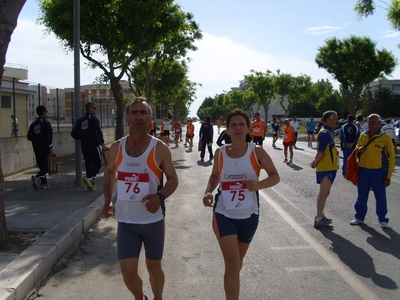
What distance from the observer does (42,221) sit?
6.79 metres

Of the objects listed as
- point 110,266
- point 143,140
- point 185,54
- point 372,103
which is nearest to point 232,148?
point 143,140

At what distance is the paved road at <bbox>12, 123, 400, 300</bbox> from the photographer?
178 inches

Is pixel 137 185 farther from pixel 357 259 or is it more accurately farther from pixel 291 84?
pixel 291 84

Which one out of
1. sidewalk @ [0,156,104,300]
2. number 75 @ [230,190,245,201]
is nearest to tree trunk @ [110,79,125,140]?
sidewalk @ [0,156,104,300]

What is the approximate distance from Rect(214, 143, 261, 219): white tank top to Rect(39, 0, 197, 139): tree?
46.4 feet

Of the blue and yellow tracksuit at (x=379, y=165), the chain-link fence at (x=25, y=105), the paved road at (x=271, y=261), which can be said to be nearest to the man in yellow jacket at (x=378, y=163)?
the blue and yellow tracksuit at (x=379, y=165)

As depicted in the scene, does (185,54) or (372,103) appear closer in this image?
(185,54)

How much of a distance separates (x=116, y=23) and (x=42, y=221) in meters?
13.0

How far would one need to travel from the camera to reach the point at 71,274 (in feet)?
16.5

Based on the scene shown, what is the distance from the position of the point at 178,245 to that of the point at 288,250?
1.52 metres

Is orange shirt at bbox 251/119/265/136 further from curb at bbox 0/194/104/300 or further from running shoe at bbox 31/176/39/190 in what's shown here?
curb at bbox 0/194/104/300

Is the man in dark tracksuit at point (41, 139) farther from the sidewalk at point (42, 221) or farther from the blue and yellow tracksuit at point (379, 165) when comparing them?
the blue and yellow tracksuit at point (379, 165)

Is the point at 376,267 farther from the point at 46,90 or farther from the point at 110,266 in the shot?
the point at 46,90

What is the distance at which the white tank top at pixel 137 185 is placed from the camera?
12.0 ft
